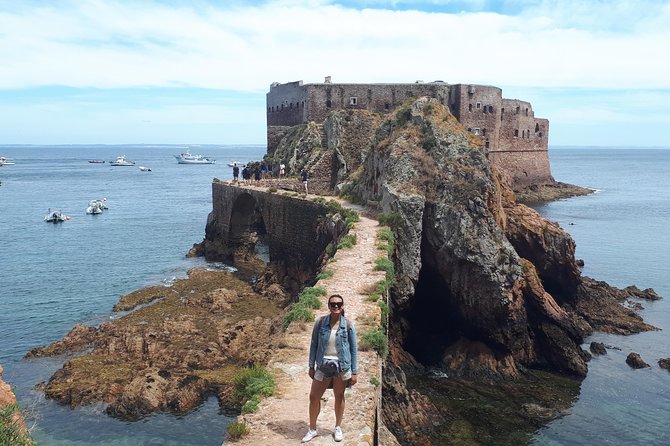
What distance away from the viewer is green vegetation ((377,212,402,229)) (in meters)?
26.2

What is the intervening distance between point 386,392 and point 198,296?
17606 mm

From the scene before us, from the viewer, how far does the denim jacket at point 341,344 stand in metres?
8.96

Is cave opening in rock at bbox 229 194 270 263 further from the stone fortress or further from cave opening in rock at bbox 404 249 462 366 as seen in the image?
cave opening in rock at bbox 404 249 462 366

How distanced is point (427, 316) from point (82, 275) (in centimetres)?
2621

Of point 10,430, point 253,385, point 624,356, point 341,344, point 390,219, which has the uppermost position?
point 390,219

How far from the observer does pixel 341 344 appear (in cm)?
896

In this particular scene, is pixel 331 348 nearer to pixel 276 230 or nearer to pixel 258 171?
pixel 276 230

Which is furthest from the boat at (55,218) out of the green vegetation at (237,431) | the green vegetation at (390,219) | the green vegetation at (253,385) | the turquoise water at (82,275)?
the green vegetation at (237,431)

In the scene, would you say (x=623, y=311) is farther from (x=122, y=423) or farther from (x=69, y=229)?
(x=69, y=229)

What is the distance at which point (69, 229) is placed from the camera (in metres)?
61.4

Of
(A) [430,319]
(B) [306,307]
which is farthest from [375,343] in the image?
(A) [430,319]

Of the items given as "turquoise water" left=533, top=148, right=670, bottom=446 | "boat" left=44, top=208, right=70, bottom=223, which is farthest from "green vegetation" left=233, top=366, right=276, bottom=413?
"boat" left=44, top=208, right=70, bottom=223

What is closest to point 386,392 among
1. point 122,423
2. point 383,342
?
point 383,342

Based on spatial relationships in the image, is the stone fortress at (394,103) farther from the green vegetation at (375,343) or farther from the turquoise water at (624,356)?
the green vegetation at (375,343)
